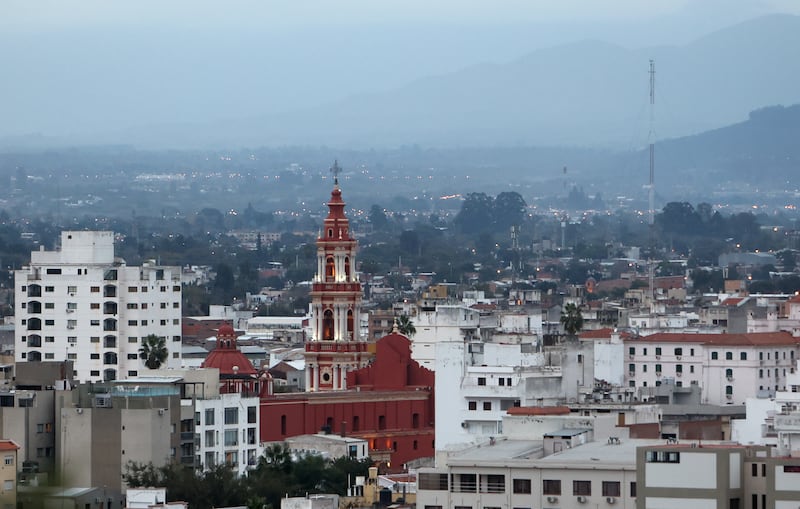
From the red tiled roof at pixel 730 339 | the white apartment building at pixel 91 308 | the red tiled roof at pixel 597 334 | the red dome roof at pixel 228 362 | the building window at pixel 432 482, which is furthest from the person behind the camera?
the white apartment building at pixel 91 308

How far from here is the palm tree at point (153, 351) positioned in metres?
97.0

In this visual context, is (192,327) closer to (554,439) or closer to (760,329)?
(760,329)

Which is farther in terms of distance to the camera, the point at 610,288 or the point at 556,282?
the point at 556,282

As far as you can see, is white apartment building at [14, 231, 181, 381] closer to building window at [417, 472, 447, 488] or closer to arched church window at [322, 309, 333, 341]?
arched church window at [322, 309, 333, 341]

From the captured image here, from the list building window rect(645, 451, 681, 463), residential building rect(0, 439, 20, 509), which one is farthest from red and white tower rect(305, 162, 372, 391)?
building window rect(645, 451, 681, 463)

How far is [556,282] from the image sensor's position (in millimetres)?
193250

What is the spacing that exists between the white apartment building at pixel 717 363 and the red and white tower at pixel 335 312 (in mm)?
11610

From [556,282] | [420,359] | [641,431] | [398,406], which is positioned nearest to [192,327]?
[420,359]

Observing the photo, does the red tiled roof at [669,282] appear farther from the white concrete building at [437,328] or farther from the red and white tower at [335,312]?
the red and white tower at [335,312]

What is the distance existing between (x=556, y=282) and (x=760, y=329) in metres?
97.1

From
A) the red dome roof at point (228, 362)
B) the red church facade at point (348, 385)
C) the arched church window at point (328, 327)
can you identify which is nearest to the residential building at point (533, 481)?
the red church facade at point (348, 385)

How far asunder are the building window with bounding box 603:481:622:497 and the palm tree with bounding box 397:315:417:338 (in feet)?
166

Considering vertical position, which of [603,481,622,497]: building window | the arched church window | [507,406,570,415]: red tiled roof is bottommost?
[603,481,622,497]: building window

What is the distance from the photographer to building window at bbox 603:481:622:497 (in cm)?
4684
